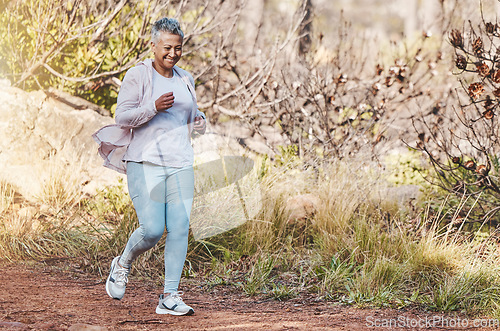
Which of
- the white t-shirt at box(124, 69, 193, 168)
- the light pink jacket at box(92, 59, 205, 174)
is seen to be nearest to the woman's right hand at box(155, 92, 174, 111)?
the light pink jacket at box(92, 59, 205, 174)

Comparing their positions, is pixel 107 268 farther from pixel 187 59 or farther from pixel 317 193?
pixel 187 59

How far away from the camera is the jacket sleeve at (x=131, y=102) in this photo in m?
3.51

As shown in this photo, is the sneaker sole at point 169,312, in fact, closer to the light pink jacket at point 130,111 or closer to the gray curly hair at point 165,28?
the light pink jacket at point 130,111

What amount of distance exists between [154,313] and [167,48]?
1.76 meters

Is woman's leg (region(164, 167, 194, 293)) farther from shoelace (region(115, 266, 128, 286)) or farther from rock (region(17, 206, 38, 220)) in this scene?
rock (region(17, 206, 38, 220))

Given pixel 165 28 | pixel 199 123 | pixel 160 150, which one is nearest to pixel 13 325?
pixel 160 150

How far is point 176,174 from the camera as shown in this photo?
360 centimetres

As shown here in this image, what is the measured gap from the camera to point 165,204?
3652 mm

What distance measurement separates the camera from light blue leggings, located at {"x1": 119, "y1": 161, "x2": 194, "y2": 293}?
3.57 meters

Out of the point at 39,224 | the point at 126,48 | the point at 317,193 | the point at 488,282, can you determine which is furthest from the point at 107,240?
the point at 126,48

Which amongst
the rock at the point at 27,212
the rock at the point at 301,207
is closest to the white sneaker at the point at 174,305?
the rock at the point at 301,207

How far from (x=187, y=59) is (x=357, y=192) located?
4307 millimetres

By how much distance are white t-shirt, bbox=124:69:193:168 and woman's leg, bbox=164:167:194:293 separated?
0.28 feet

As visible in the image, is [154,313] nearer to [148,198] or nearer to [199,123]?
[148,198]
